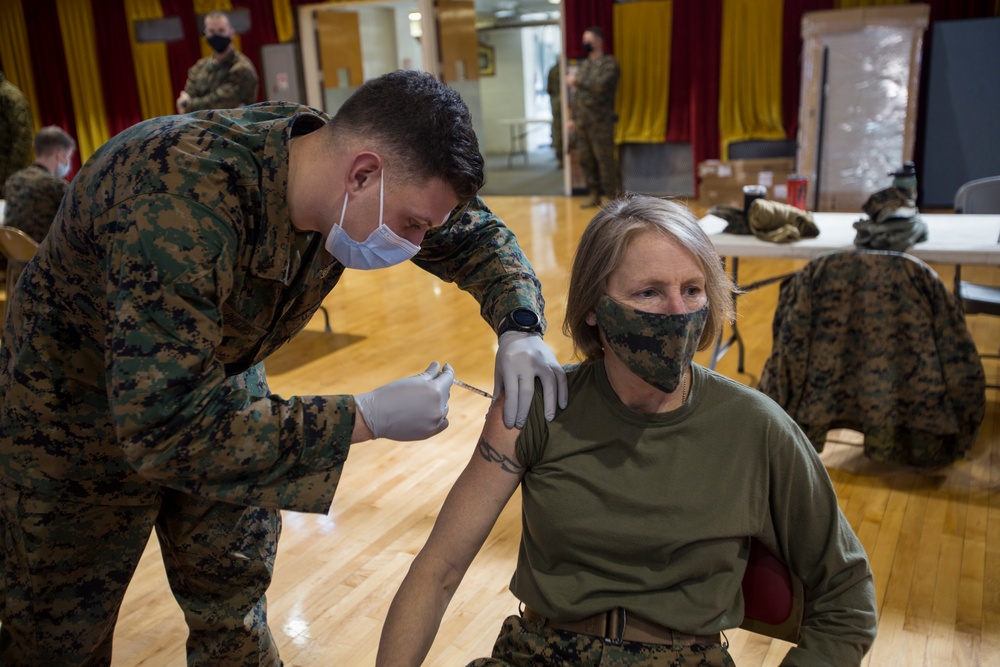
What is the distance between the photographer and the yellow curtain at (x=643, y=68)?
812 cm

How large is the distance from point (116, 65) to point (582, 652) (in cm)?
1134

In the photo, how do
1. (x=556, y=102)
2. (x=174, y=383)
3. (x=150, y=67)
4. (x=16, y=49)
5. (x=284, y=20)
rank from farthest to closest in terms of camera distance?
(x=556, y=102), (x=16, y=49), (x=150, y=67), (x=284, y=20), (x=174, y=383)

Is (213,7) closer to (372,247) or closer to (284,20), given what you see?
(284,20)

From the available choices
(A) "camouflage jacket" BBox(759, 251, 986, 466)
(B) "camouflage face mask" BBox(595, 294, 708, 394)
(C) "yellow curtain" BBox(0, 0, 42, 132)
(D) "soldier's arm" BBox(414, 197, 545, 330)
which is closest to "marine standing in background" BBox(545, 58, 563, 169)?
(C) "yellow curtain" BBox(0, 0, 42, 132)

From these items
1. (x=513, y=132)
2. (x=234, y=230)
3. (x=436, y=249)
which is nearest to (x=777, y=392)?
(x=436, y=249)

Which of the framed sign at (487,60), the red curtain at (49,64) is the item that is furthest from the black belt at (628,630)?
the framed sign at (487,60)

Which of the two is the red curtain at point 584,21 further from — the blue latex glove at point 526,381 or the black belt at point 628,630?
the black belt at point 628,630

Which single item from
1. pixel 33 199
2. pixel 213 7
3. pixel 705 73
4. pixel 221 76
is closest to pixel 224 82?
pixel 221 76

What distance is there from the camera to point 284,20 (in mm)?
9797

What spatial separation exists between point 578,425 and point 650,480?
0.14 meters

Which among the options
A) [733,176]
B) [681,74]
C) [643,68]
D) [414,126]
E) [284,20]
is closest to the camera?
[414,126]

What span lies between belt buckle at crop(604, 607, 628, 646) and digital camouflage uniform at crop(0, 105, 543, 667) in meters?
0.46

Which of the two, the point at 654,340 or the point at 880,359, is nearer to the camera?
the point at 654,340

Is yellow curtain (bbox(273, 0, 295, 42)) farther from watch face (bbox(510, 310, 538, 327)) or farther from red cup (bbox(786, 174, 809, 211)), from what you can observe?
watch face (bbox(510, 310, 538, 327))
